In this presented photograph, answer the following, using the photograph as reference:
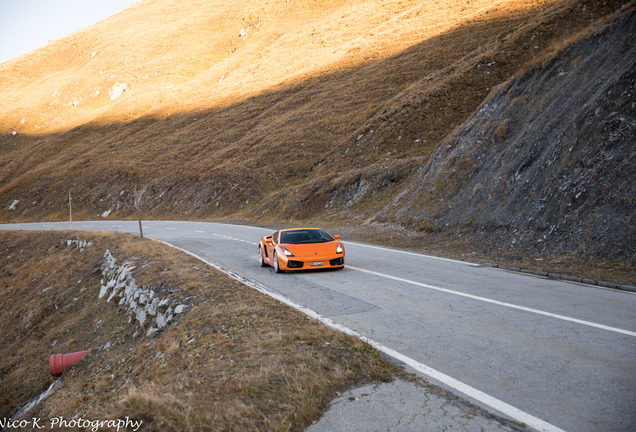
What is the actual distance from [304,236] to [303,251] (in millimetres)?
973

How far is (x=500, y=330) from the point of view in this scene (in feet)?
20.4

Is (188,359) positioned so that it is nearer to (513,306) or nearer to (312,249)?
(513,306)

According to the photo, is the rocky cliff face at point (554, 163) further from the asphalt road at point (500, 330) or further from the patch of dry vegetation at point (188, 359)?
the patch of dry vegetation at point (188, 359)

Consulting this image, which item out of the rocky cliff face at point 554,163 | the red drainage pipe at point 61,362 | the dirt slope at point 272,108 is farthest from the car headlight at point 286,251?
the dirt slope at point 272,108

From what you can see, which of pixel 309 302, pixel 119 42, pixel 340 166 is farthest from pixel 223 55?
pixel 309 302

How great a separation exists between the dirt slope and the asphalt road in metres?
8.72

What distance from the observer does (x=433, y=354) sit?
17.6ft

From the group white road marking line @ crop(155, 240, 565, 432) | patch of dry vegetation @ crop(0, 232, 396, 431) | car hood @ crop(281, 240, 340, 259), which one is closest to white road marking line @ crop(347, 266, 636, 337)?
car hood @ crop(281, 240, 340, 259)

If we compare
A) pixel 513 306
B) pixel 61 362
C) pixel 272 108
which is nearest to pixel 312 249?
pixel 513 306

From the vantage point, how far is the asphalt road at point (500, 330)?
4023mm

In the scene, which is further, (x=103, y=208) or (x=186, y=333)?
(x=103, y=208)

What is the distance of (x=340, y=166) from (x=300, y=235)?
76.3 ft

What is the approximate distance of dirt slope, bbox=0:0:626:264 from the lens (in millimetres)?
32812

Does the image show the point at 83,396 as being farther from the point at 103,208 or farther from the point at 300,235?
the point at 103,208
